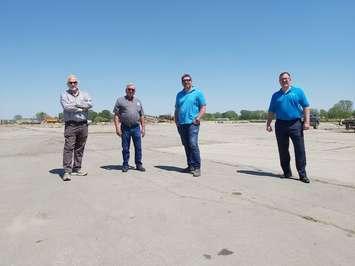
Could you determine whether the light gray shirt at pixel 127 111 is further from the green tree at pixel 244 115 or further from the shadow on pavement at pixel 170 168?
the green tree at pixel 244 115

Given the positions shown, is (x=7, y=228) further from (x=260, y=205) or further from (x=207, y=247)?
(x=260, y=205)

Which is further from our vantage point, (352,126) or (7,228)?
(352,126)

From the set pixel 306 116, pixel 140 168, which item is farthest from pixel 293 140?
pixel 140 168

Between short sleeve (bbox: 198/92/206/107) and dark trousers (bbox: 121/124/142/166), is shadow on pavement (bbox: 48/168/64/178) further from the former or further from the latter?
short sleeve (bbox: 198/92/206/107)

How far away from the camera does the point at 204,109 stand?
7527 millimetres

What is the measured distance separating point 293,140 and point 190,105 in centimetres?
200

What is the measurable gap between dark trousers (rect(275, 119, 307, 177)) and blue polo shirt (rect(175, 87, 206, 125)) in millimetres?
1515

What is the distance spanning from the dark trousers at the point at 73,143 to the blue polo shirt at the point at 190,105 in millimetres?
1869

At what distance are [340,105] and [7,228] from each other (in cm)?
15343

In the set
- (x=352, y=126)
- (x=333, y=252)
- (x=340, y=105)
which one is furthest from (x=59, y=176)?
(x=340, y=105)

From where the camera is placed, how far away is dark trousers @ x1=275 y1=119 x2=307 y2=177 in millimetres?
6615

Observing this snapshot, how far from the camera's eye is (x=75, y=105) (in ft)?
23.1

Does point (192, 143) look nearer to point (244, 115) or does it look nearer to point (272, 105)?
point (272, 105)

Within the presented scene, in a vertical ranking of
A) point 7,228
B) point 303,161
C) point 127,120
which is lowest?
point 7,228
